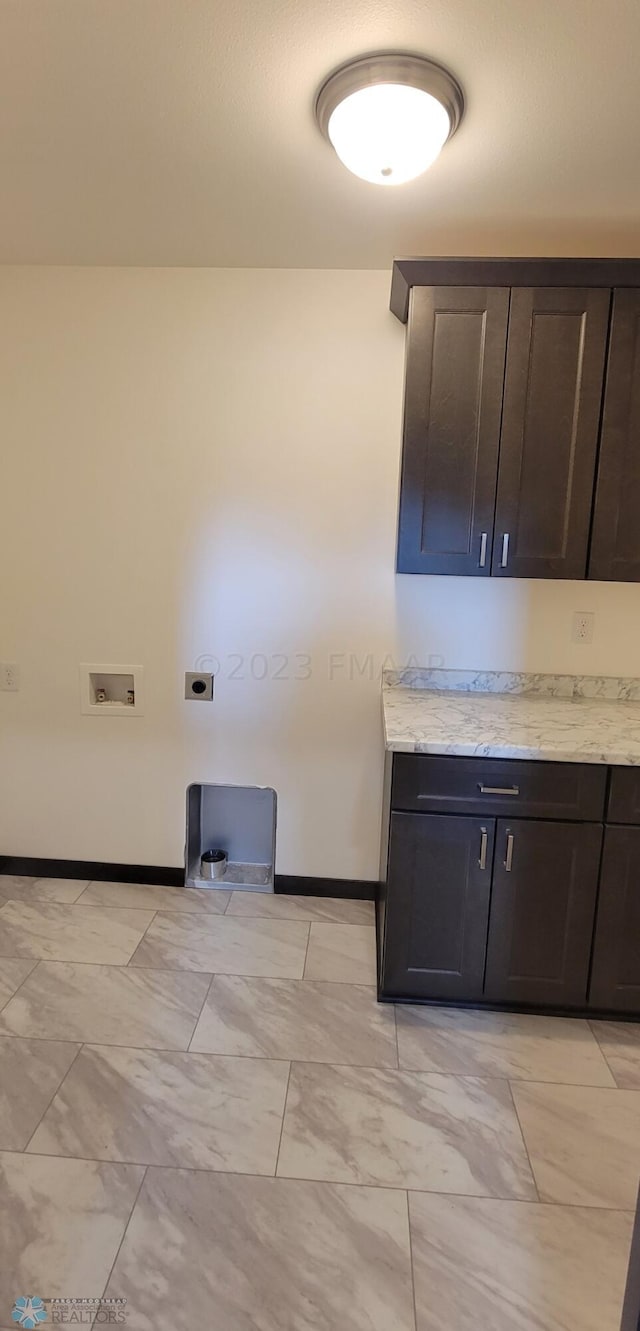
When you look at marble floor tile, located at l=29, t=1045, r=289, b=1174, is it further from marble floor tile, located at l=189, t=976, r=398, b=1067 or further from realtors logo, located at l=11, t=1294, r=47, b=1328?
realtors logo, located at l=11, t=1294, r=47, b=1328

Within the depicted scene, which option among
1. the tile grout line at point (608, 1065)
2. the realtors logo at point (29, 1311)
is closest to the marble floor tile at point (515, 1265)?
the tile grout line at point (608, 1065)

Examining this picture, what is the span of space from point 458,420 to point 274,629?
3.33 ft

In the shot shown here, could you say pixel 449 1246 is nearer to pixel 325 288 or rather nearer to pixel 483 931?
pixel 483 931

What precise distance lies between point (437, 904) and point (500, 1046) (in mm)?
437

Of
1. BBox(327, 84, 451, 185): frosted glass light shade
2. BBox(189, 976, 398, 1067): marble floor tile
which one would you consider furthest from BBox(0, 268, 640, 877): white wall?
BBox(327, 84, 451, 185): frosted glass light shade

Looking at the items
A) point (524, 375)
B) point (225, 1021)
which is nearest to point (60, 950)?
point (225, 1021)

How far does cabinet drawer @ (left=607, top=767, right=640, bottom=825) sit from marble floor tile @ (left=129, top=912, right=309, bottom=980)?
45.6 inches

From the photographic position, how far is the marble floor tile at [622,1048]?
1.96 m

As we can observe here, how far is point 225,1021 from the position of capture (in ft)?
6.95

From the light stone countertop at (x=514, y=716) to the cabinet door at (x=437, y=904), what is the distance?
244 millimetres

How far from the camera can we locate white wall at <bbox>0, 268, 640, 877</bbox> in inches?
100

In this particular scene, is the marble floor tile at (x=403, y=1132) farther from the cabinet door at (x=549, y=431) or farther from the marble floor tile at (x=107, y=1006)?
the cabinet door at (x=549, y=431)

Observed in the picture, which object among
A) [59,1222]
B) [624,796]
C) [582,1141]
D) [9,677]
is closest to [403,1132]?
[582,1141]

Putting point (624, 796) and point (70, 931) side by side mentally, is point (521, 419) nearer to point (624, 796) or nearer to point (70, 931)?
point (624, 796)
